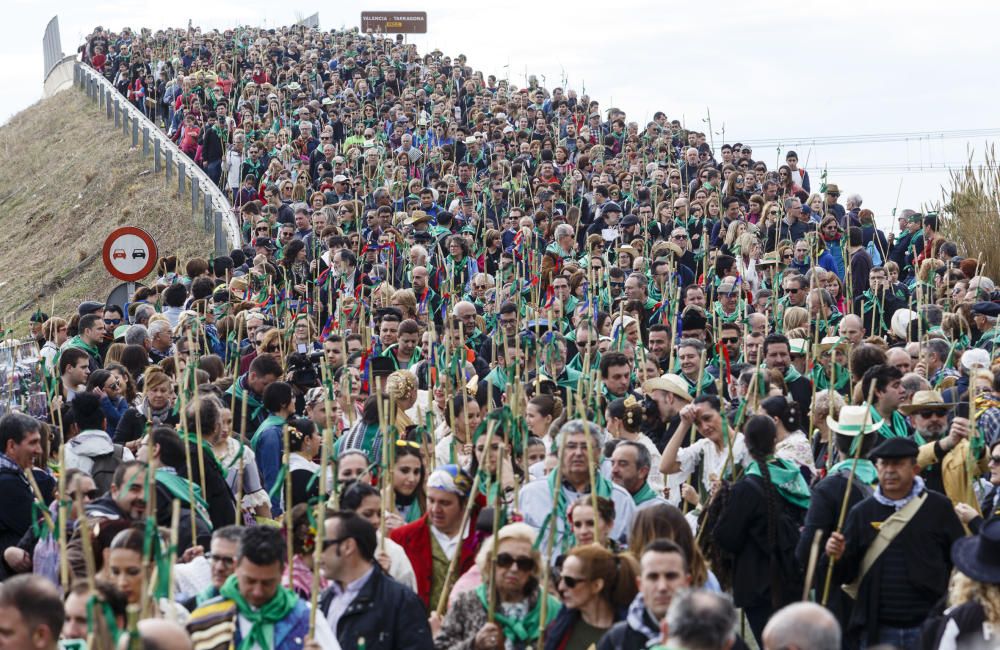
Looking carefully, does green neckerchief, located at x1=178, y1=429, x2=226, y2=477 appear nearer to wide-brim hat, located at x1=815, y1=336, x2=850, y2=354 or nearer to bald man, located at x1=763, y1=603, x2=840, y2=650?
bald man, located at x1=763, y1=603, x2=840, y2=650

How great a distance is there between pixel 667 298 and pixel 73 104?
30899 millimetres

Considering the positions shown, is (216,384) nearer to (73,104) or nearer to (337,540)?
(337,540)

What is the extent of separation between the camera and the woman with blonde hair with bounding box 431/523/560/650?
6578 millimetres

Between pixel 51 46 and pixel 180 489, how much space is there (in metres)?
47.1

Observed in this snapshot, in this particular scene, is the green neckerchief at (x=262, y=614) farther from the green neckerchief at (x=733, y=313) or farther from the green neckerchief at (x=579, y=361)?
the green neckerchief at (x=733, y=313)

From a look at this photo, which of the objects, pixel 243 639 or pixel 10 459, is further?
pixel 10 459

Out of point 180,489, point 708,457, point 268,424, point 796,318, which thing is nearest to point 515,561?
point 180,489

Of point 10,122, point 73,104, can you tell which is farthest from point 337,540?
point 10,122

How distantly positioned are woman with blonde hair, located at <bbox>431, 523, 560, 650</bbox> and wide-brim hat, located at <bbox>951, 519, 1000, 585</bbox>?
1.55 metres

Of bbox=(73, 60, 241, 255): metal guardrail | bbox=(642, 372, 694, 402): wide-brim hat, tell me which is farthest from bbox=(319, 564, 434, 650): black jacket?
bbox=(73, 60, 241, 255): metal guardrail

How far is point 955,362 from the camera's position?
1157 cm

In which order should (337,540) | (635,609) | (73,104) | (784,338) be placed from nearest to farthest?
1. (635,609)
2. (337,540)
3. (784,338)
4. (73,104)

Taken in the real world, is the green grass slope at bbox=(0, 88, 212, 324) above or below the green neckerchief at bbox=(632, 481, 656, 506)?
above

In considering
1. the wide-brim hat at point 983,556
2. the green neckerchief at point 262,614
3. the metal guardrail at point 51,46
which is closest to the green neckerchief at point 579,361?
the wide-brim hat at point 983,556
